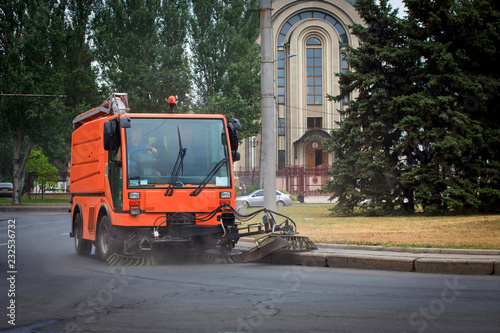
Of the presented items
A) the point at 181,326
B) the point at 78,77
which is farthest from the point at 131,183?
the point at 78,77

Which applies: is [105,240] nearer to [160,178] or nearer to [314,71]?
[160,178]

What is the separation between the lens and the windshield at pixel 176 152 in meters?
11.5

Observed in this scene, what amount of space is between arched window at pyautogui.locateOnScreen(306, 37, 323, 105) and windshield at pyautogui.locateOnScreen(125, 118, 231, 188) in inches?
2085

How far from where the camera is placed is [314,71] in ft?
211

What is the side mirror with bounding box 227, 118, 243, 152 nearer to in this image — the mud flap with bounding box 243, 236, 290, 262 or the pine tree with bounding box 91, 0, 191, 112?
the mud flap with bounding box 243, 236, 290, 262

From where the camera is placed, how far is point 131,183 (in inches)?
444

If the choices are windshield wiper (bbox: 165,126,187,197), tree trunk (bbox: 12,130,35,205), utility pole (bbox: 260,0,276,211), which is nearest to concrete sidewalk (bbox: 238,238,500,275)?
windshield wiper (bbox: 165,126,187,197)

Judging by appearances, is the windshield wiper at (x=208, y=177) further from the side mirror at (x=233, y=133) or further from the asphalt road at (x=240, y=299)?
the asphalt road at (x=240, y=299)

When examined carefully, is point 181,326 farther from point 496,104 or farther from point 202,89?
point 202,89

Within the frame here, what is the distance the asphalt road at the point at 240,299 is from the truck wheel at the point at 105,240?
0.52 meters

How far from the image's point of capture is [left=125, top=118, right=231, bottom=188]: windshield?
11.5 metres

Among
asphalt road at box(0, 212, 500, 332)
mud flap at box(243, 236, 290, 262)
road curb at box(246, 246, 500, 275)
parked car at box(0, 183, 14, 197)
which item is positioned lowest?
asphalt road at box(0, 212, 500, 332)

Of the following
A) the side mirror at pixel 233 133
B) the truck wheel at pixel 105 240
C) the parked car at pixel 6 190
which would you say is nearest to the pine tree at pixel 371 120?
the side mirror at pixel 233 133

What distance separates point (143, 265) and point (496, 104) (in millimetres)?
17858
